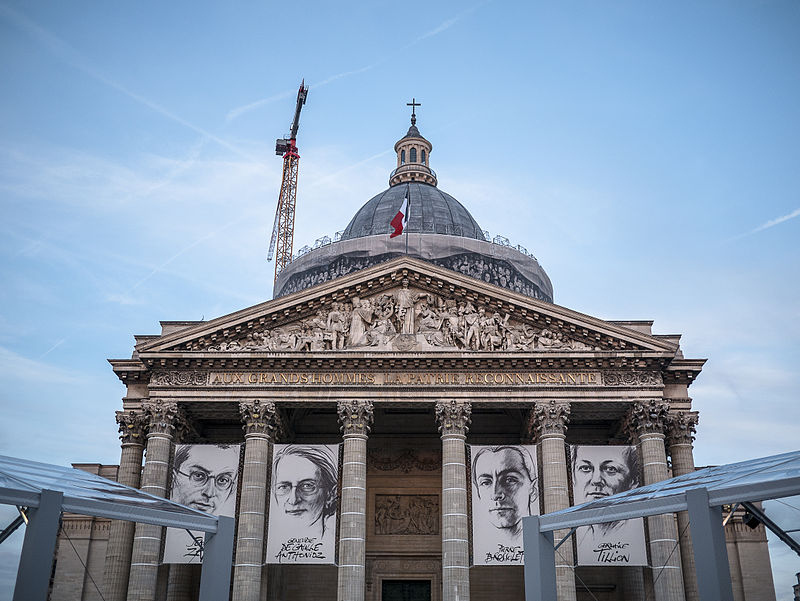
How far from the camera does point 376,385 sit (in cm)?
3572

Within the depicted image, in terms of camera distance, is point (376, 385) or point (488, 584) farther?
point (488, 584)

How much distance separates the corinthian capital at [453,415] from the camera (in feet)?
115

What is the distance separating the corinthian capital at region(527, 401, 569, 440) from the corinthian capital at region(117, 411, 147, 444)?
17.2 m

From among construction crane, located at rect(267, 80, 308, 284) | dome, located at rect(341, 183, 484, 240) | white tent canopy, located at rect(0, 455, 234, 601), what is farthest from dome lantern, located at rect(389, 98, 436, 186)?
white tent canopy, located at rect(0, 455, 234, 601)

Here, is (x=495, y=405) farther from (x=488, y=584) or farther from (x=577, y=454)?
(x=488, y=584)

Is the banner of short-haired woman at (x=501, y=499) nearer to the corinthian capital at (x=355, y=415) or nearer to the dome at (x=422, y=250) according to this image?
the corinthian capital at (x=355, y=415)

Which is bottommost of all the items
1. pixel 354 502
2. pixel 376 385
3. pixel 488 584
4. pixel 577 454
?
pixel 488 584

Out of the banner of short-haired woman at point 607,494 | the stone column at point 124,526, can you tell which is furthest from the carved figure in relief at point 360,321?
the banner of short-haired woman at point 607,494

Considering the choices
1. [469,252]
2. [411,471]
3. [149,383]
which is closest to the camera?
[149,383]

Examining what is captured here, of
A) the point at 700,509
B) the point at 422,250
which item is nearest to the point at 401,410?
the point at 422,250

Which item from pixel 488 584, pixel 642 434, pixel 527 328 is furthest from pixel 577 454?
pixel 488 584

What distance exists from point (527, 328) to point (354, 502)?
35.2ft

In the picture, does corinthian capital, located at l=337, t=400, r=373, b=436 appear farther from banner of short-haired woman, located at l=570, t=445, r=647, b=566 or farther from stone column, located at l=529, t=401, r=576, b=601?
banner of short-haired woman, located at l=570, t=445, r=647, b=566

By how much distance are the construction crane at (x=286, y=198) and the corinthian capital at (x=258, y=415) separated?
55.5m
